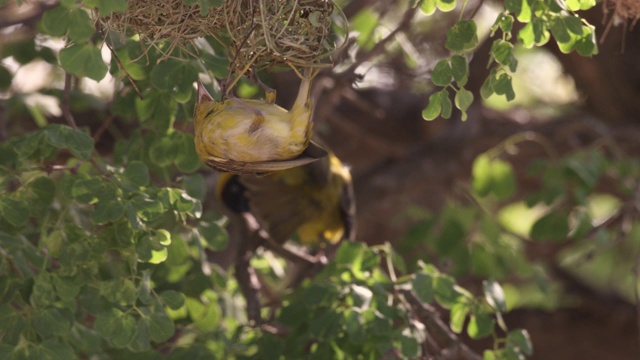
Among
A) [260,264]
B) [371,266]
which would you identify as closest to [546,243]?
[260,264]

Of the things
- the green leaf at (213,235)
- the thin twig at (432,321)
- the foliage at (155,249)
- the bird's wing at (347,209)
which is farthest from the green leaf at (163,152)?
the bird's wing at (347,209)

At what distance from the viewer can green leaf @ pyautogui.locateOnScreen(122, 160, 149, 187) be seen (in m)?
1.80

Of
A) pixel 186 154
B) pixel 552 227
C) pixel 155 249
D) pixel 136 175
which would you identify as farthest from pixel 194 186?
pixel 552 227

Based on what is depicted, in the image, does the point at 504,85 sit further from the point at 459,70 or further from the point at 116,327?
the point at 116,327

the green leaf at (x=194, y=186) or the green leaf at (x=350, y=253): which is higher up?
the green leaf at (x=194, y=186)

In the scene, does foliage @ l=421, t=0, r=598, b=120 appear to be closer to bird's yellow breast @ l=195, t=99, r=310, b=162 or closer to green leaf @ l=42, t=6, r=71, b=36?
bird's yellow breast @ l=195, t=99, r=310, b=162

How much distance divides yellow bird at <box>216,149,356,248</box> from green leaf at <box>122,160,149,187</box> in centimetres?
92

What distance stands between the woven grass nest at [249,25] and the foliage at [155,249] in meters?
0.09

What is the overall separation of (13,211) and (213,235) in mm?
483

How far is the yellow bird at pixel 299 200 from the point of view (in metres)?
2.82

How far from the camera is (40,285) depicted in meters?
1.74

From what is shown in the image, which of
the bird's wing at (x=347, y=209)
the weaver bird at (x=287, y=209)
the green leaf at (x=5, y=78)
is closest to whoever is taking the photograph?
the green leaf at (x=5, y=78)

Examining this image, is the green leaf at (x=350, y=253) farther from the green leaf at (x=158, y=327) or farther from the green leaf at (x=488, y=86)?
the green leaf at (x=488, y=86)

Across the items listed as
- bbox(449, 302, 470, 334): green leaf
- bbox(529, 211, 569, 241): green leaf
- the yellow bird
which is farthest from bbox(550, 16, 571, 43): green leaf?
bbox(529, 211, 569, 241): green leaf
